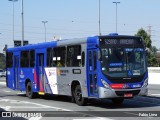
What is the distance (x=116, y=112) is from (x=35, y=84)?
8573 mm

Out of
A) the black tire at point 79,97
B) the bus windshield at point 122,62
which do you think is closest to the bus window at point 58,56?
the black tire at point 79,97

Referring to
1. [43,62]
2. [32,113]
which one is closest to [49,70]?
[43,62]

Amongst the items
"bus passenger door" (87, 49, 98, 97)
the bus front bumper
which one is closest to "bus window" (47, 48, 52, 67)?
"bus passenger door" (87, 49, 98, 97)

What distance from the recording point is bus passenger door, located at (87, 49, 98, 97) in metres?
17.0

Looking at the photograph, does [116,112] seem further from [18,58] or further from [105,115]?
Answer: [18,58]

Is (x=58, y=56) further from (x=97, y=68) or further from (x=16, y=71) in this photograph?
(x=16, y=71)

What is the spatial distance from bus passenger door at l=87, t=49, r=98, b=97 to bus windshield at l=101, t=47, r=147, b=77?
0.48 m

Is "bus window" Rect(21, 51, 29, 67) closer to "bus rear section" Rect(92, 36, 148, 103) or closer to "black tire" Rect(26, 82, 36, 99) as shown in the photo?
"black tire" Rect(26, 82, 36, 99)

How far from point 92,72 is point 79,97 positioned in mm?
1671

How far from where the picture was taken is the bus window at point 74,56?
720 inches

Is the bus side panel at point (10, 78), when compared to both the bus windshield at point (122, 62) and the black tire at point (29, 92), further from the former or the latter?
the bus windshield at point (122, 62)

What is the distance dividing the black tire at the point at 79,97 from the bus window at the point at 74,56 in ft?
3.36

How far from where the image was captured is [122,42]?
17281 mm

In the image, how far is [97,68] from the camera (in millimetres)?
16781
